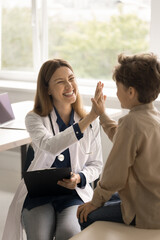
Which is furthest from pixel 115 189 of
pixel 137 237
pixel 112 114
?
pixel 112 114

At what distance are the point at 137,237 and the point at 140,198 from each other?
142 mm

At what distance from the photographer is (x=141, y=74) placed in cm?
162

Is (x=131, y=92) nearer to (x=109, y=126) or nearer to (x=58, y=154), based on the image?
(x=109, y=126)

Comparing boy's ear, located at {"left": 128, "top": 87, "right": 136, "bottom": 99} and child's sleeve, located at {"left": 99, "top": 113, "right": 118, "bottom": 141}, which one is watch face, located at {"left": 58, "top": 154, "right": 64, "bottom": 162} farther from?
boy's ear, located at {"left": 128, "top": 87, "right": 136, "bottom": 99}

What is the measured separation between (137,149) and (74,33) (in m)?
3.33

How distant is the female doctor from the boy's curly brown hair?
1.47ft

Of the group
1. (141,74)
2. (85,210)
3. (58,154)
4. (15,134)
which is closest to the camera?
(141,74)

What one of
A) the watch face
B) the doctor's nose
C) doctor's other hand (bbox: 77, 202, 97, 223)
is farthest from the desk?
doctor's other hand (bbox: 77, 202, 97, 223)

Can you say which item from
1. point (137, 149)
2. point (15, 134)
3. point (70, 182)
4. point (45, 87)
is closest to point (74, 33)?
point (15, 134)

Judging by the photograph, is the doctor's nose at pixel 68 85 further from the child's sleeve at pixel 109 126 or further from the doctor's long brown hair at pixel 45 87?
the child's sleeve at pixel 109 126

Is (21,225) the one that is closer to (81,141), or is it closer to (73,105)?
(81,141)

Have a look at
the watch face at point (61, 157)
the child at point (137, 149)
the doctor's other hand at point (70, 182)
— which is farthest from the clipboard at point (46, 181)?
the child at point (137, 149)

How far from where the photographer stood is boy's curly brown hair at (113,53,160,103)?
1618 millimetres

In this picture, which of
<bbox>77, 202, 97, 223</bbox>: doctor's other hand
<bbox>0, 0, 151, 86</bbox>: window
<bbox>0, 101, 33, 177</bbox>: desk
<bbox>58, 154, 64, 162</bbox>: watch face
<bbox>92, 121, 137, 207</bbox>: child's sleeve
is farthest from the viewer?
<bbox>0, 0, 151, 86</bbox>: window
